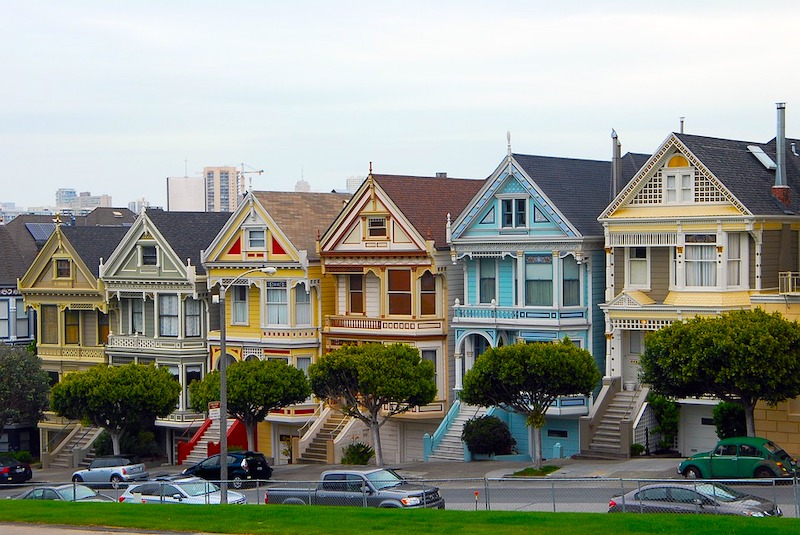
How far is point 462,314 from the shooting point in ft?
172

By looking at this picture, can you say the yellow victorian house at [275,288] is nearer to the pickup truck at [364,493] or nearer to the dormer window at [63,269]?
the dormer window at [63,269]

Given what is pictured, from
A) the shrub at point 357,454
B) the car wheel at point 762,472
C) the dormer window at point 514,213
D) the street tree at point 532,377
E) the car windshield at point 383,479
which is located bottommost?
the shrub at point 357,454

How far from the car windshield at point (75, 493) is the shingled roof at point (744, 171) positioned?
22466mm

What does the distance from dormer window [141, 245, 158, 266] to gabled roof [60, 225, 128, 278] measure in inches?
126

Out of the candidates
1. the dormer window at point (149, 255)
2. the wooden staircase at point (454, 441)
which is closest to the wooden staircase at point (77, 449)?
the dormer window at point (149, 255)

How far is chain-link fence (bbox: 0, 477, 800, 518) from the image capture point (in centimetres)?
3088

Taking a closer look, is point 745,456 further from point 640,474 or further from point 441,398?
point 441,398

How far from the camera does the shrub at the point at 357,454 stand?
173 ft

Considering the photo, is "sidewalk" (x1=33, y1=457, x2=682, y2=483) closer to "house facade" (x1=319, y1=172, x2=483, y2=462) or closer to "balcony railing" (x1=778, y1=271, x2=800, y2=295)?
"house facade" (x1=319, y1=172, x2=483, y2=462)

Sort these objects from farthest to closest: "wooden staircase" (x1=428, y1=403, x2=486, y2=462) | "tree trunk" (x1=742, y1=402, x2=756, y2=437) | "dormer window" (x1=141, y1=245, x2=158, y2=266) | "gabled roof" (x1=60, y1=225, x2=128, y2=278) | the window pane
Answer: "gabled roof" (x1=60, y1=225, x2=128, y2=278)
"dormer window" (x1=141, y1=245, x2=158, y2=266)
the window pane
"wooden staircase" (x1=428, y1=403, x2=486, y2=462)
"tree trunk" (x1=742, y1=402, x2=756, y2=437)

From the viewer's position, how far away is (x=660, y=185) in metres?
47.0

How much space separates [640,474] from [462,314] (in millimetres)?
12224

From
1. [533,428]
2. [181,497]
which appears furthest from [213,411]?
[181,497]

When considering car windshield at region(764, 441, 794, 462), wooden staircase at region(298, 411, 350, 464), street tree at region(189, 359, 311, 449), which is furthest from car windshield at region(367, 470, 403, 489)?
wooden staircase at region(298, 411, 350, 464)
